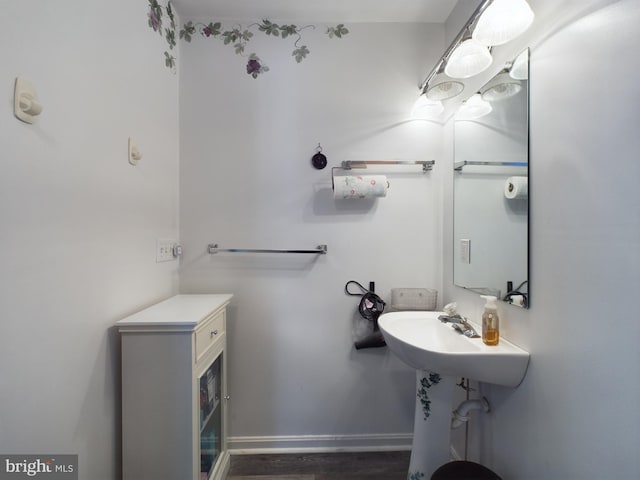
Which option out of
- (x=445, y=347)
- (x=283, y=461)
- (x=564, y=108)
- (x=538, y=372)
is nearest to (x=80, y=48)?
(x=564, y=108)

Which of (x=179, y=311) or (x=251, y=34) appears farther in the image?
(x=251, y=34)

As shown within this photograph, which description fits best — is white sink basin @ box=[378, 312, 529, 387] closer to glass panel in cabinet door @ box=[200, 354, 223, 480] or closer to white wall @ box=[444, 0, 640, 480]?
white wall @ box=[444, 0, 640, 480]

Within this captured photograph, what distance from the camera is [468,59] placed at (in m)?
1.07

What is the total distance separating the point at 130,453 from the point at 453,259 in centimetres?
167

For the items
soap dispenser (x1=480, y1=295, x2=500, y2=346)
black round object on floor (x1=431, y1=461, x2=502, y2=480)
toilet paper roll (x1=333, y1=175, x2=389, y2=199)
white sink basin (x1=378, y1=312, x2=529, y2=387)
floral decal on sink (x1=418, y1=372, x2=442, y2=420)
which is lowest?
black round object on floor (x1=431, y1=461, x2=502, y2=480)

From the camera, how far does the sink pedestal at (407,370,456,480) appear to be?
109 centimetres

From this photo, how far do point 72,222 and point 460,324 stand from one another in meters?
1.56

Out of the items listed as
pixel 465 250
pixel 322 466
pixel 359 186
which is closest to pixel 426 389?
pixel 465 250

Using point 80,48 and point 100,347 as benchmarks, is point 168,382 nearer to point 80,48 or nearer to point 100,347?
point 100,347

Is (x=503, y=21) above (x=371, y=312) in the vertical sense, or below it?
above

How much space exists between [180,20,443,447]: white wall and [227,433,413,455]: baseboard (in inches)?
0.7

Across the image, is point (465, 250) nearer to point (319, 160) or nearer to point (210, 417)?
point (319, 160)

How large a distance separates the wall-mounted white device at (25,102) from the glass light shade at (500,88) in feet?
5.10

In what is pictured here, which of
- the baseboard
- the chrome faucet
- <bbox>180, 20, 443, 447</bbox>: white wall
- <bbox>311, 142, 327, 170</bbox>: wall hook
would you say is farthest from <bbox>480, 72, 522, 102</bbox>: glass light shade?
the baseboard
